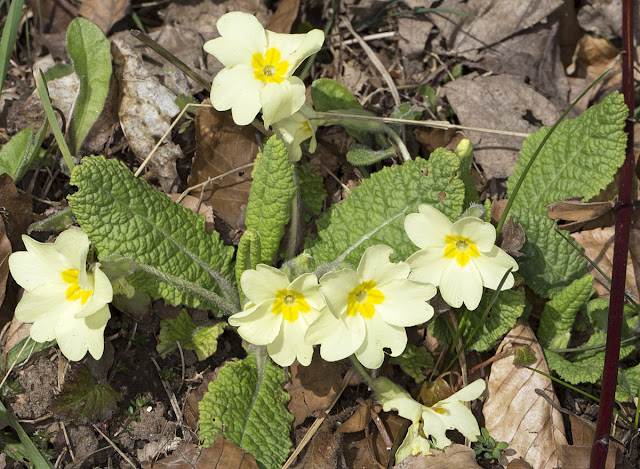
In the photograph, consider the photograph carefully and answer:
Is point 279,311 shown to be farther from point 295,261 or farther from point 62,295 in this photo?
point 62,295

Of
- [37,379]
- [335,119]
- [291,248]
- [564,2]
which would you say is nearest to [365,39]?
[335,119]

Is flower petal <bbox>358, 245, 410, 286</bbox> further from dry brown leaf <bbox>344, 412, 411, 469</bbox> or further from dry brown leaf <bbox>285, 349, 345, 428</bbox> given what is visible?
dry brown leaf <bbox>344, 412, 411, 469</bbox>

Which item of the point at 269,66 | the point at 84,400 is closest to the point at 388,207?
the point at 269,66

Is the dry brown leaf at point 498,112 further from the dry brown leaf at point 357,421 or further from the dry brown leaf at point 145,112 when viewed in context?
the dry brown leaf at point 145,112

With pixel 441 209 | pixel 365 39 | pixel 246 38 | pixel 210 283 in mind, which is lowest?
pixel 210 283

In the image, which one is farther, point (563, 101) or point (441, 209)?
point (563, 101)

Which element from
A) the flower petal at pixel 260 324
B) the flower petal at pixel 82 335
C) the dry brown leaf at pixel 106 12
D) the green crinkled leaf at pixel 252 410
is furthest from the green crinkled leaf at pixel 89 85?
the flower petal at pixel 260 324

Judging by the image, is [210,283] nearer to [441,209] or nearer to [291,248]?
[291,248]
